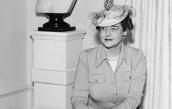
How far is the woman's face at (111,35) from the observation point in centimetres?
283

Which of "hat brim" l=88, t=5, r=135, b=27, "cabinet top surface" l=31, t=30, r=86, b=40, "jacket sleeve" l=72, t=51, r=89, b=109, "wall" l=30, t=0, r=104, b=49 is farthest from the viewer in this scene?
"wall" l=30, t=0, r=104, b=49

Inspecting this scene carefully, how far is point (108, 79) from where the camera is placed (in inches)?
115

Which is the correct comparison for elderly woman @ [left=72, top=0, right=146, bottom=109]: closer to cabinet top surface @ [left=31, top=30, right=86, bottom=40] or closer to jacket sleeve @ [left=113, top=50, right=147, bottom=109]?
jacket sleeve @ [left=113, top=50, right=147, bottom=109]

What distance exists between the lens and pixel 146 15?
11.3 feet

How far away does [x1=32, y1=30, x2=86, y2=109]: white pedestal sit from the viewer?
141 inches

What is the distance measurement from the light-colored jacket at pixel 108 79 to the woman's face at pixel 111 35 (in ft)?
0.46

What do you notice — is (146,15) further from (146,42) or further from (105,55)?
(105,55)
